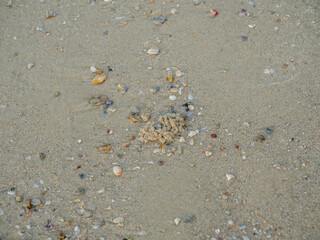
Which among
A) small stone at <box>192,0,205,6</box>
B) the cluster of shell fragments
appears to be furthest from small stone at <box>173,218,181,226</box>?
small stone at <box>192,0,205,6</box>

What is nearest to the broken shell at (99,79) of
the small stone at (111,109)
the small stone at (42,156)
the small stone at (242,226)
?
the small stone at (111,109)

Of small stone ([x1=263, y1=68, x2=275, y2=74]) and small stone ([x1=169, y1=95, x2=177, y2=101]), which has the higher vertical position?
small stone ([x1=263, y1=68, x2=275, y2=74])

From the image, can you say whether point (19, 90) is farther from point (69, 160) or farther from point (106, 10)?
point (106, 10)

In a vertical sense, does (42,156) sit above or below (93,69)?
below

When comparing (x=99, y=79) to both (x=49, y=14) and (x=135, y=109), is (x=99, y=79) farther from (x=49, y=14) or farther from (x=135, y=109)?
(x=49, y=14)

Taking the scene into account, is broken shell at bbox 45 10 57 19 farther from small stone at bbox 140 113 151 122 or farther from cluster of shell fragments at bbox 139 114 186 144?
cluster of shell fragments at bbox 139 114 186 144

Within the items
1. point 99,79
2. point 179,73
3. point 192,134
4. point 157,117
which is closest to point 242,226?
point 192,134

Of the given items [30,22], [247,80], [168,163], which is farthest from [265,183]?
[30,22]
